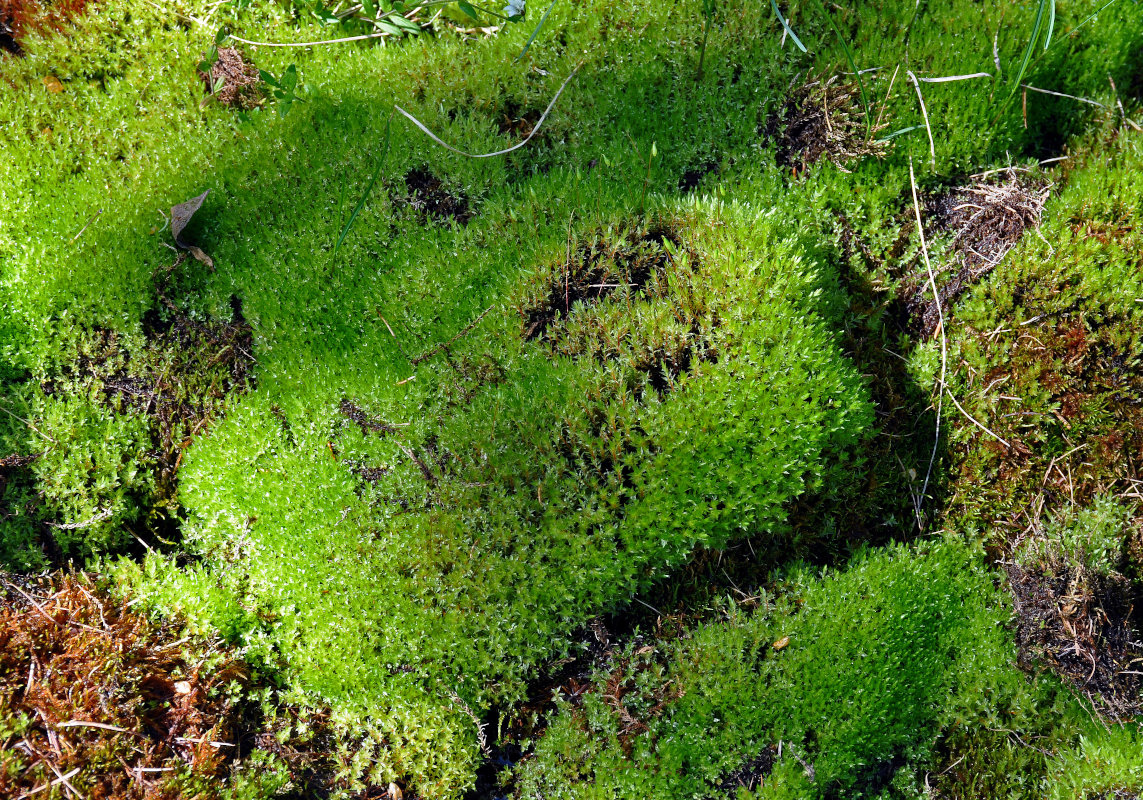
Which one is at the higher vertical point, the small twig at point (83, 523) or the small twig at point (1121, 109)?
the small twig at point (1121, 109)

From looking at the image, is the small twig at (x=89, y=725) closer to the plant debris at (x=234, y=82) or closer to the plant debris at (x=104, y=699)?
the plant debris at (x=104, y=699)

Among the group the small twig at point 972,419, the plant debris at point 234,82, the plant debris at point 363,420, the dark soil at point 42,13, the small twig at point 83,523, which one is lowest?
the small twig at point 972,419

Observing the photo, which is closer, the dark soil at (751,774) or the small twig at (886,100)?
the dark soil at (751,774)

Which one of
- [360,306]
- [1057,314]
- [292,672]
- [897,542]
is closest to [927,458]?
[897,542]

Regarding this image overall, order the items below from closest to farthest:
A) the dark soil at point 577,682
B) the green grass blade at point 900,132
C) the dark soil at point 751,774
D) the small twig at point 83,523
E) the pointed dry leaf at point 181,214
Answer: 1. the dark soil at point 751,774
2. the dark soil at point 577,682
3. the small twig at point 83,523
4. the green grass blade at point 900,132
5. the pointed dry leaf at point 181,214

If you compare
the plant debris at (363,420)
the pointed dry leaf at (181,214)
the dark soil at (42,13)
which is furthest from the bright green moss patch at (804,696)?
the dark soil at (42,13)

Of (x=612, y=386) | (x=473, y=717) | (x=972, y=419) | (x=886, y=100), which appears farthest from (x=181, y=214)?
(x=972, y=419)

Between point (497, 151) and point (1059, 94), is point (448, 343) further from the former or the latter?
point (1059, 94)

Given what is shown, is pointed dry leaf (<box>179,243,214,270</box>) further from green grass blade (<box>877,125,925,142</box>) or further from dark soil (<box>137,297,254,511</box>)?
green grass blade (<box>877,125,925,142</box>)
